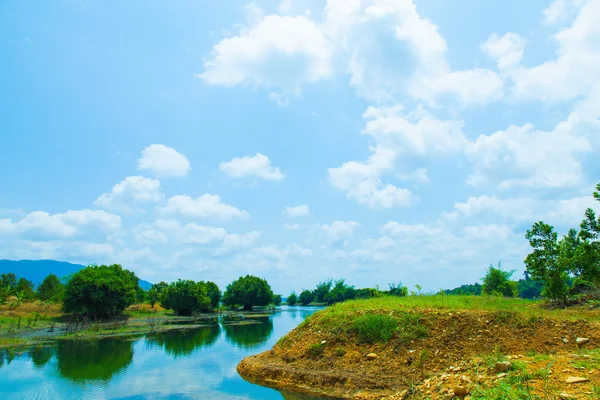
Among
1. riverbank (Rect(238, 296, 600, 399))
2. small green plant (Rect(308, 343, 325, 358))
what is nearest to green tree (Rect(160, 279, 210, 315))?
riverbank (Rect(238, 296, 600, 399))

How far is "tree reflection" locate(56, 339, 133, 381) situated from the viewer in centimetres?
1983

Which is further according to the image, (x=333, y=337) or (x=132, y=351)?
(x=132, y=351)

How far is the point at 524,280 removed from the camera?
351 ft

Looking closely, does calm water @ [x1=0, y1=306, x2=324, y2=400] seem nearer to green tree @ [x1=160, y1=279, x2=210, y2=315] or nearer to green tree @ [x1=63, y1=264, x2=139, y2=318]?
green tree @ [x1=63, y1=264, x2=139, y2=318]

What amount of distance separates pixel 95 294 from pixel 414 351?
50.3 metres

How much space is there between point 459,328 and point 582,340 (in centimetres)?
431

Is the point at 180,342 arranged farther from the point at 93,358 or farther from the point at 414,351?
the point at 414,351

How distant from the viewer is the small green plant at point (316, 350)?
17.6 meters

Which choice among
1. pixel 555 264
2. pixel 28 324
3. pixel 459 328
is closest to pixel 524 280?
pixel 555 264

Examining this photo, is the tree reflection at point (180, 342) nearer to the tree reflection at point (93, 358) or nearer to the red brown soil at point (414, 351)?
the tree reflection at point (93, 358)

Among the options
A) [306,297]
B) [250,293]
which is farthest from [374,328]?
[306,297]

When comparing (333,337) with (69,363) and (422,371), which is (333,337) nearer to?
(422,371)

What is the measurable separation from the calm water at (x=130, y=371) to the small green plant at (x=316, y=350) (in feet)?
9.33

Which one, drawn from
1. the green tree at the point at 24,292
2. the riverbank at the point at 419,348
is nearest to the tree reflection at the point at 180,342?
the riverbank at the point at 419,348
